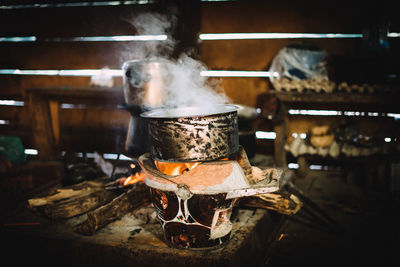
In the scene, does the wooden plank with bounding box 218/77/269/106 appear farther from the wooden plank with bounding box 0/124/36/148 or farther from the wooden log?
the wooden plank with bounding box 0/124/36/148

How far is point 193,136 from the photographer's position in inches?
97.1

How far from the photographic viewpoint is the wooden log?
9.59ft

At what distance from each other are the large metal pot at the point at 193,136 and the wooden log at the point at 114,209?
2.85ft

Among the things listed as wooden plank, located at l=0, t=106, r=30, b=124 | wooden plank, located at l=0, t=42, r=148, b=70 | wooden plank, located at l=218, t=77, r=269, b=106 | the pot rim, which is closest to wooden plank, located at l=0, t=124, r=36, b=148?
wooden plank, located at l=0, t=106, r=30, b=124

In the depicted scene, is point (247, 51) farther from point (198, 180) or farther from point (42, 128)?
point (42, 128)

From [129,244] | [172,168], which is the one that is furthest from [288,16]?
[129,244]

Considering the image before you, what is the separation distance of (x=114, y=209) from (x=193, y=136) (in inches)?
48.9

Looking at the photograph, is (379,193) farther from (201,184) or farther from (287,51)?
(201,184)

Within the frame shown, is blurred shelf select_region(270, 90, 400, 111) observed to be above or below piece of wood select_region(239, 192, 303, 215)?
above

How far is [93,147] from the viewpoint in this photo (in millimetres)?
6383

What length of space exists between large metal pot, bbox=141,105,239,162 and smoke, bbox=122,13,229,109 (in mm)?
1013

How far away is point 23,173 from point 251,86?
4115mm

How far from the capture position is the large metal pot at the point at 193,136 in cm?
246

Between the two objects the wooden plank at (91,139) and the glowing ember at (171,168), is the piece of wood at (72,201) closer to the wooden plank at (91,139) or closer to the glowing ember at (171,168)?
the glowing ember at (171,168)
